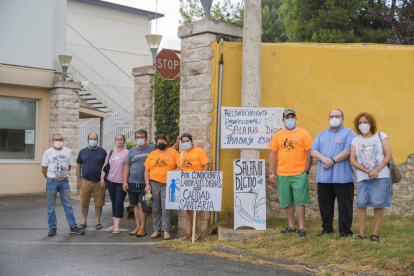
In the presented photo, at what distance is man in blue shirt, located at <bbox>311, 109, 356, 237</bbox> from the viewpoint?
686 centimetres

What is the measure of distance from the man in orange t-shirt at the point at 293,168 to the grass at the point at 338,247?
46 cm

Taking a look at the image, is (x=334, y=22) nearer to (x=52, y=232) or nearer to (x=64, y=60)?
(x=64, y=60)

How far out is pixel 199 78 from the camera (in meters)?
8.45

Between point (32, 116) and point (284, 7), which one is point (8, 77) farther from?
point (284, 7)

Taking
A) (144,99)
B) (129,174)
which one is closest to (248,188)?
(129,174)

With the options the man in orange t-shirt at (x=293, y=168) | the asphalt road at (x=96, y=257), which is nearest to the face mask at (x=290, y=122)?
the man in orange t-shirt at (x=293, y=168)

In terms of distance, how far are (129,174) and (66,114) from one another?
7.58m

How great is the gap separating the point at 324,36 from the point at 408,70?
1164 cm

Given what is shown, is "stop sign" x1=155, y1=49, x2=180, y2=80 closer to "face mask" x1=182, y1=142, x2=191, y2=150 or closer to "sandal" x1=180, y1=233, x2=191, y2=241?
"face mask" x1=182, y1=142, x2=191, y2=150

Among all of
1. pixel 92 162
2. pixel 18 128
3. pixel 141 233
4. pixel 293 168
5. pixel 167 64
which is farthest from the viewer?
pixel 18 128

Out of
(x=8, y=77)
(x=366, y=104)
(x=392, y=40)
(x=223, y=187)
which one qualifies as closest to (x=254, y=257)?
(x=223, y=187)

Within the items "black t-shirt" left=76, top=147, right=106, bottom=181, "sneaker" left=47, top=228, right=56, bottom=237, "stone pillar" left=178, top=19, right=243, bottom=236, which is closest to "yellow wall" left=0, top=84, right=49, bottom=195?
"black t-shirt" left=76, top=147, right=106, bottom=181

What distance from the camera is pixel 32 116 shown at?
15.5m

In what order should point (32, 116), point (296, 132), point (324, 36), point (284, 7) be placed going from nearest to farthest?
point (296, 132)
point (32, 116)
point (324, 36)
point (284, 7)
